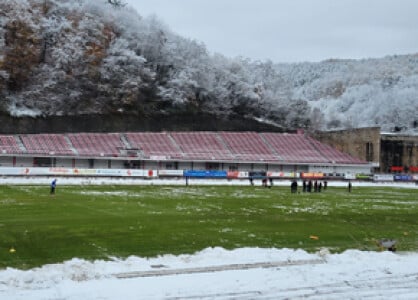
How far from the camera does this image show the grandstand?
239 ft

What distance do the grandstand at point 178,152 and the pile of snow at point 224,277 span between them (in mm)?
55498

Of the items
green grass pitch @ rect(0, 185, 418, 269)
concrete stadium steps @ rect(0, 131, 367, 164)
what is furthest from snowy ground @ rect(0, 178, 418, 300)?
concrete stadium steps @ rect(0, 131, 367, 164)

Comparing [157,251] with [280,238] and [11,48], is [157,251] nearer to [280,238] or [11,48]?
[280,238]

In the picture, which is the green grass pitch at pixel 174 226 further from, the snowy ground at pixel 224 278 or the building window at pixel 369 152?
the building window at pixel 369 152

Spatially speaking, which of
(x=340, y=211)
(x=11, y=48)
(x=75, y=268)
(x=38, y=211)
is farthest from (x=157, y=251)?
(x=11, y=48)

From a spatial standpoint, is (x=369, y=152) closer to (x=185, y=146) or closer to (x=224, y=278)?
(x=185, y=146)

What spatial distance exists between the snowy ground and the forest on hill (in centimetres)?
6746

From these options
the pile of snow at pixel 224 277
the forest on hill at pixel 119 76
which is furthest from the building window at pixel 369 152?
the pile of snow at pixel 224 277

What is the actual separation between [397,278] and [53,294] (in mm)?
10507

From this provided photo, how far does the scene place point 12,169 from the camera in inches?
2336

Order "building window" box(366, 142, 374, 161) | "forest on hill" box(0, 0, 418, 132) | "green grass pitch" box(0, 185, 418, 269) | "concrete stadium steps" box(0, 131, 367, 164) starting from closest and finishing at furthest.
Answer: "green grass pitch" box(0, 185, 418, 269)
"concrete stadium steps" box(0, 131, 367, 164)
"forest on hill" box(0, 0, 418, 132)
"building window" box(366, 142, 374, 161)

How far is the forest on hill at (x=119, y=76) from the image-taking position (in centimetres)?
9069

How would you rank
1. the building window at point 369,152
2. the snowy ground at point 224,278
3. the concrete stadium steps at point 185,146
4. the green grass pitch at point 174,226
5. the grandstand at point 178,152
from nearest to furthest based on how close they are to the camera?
the snowy ground at point 224,278 → the green grass pitch at point 174,226 → the grandstand at point 178,152 → the concrete stadium steps at point 185,146 → the building window at point 369,152

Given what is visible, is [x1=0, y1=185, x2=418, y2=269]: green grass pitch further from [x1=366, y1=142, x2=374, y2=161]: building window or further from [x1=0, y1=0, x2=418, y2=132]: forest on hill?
[x1=366, y1=142, x2=374, y2=161]: building window
